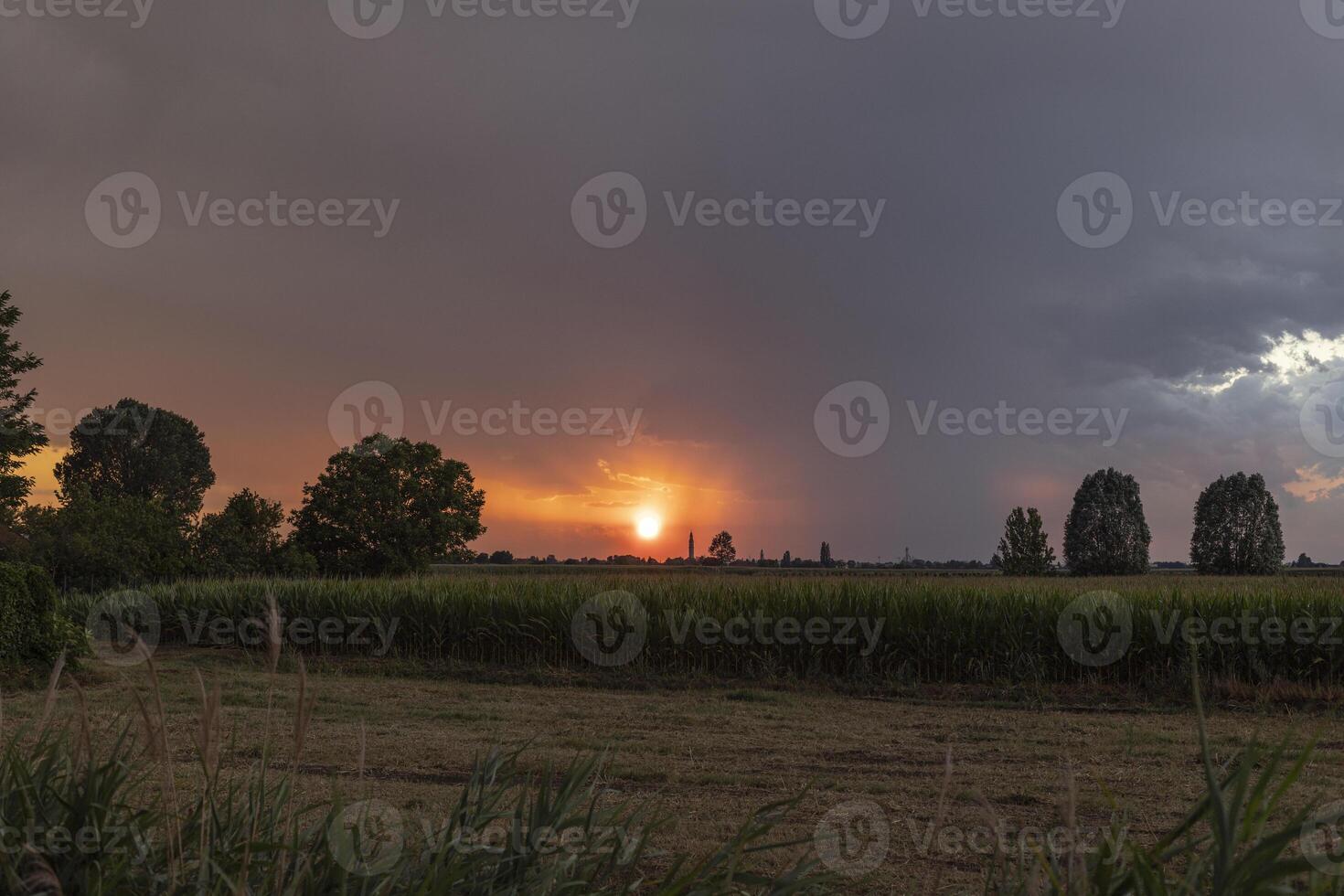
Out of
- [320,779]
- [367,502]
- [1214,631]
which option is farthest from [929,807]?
[367,502]

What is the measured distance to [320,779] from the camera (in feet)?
25.0

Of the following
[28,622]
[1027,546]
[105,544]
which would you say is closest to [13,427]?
[105,544]

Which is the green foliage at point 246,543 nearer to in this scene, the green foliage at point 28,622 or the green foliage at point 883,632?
the green foliage at point 883,632

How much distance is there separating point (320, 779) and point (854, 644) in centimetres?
986

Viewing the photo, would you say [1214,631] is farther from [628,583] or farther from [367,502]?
[367,502]

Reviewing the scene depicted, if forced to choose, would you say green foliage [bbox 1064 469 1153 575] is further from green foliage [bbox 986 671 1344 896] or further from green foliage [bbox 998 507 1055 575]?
green foliage [bbox 986 671 1344 896]

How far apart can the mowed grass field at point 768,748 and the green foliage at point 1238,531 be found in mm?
60303

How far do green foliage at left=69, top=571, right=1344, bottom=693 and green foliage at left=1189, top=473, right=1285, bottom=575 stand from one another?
55.1 m

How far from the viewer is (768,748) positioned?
9609mm

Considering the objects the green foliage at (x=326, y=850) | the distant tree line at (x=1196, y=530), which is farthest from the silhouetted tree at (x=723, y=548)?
the green foliage at (x=326, y=850)

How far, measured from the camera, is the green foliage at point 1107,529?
65500 mm

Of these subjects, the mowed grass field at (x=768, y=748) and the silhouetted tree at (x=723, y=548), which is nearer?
the mowed grass field at (x=768, y=748)

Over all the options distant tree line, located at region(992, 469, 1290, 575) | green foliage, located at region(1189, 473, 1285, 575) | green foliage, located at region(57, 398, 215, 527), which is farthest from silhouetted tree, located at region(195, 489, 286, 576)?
green foliage, located at region(1189, 473, 1285, 575)

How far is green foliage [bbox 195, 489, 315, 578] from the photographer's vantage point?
38.4 metres
